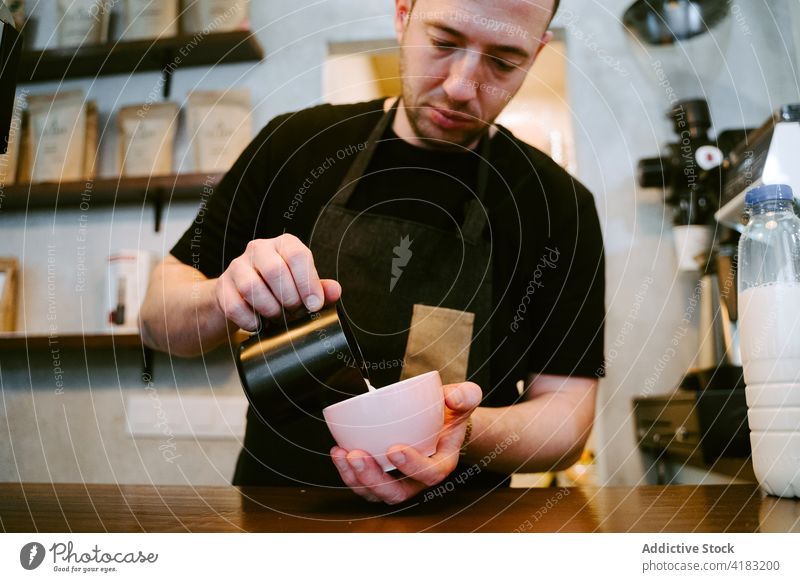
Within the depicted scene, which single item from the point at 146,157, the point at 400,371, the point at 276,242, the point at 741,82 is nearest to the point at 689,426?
the point at 400,371

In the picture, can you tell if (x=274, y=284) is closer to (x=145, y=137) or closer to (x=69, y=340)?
(x=69, y=340)

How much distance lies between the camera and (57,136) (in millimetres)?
754

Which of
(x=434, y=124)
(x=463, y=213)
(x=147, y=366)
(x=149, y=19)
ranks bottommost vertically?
(x=147, y=366)

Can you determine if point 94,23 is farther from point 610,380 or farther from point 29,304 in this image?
point 610,380

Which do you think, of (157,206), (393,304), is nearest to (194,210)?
(157,206)

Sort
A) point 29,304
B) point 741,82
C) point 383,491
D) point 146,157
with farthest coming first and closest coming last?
point 741,82
point 146,157
point 29,304
point 383,491

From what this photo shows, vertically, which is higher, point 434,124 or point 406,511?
point 434,124

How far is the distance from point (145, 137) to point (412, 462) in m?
0.66

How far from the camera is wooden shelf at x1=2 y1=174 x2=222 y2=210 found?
604 millimetres

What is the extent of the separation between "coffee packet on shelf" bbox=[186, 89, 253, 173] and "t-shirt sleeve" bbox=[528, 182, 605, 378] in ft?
1.52

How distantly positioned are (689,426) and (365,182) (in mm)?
619

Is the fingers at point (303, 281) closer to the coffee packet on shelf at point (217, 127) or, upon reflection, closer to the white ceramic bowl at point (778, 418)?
the white ceramic bowl at point (778, 418)

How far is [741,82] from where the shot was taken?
1.11 m

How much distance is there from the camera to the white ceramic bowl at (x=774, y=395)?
424 millimetres
